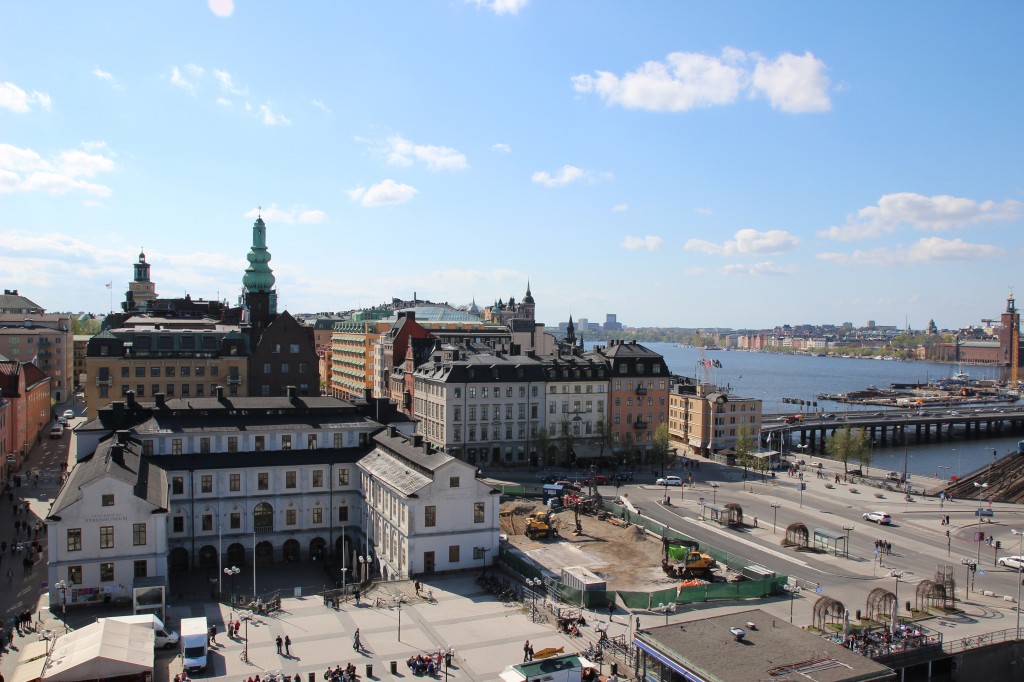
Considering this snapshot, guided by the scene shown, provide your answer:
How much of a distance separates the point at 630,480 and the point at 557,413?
14.5 meters

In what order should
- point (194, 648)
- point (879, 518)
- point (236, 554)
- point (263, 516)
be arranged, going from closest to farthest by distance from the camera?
point (194, 648) → point (236, 554) → point (263, 516) → point (879, 518)

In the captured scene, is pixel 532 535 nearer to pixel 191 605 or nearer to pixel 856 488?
pixel 191 605

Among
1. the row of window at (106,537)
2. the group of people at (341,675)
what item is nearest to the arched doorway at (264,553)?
the row of window at (106,537)

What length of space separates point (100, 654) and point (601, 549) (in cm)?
3395

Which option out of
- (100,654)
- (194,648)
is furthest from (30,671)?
(194,648)

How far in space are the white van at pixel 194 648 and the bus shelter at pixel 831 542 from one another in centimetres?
4271

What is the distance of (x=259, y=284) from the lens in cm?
10488

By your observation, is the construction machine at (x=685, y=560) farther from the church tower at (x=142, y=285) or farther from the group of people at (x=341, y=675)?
the church tower at (x=142, y=285)

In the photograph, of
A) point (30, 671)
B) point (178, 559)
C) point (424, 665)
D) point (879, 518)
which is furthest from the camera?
point (879, 518)

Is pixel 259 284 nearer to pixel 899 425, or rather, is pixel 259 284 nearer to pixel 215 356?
pixel 215 356

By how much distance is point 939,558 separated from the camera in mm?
57938

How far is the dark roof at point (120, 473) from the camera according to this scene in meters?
47.9

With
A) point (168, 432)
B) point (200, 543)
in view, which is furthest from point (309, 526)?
point (168, 432)

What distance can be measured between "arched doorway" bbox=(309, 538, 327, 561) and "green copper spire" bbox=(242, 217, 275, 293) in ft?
172
